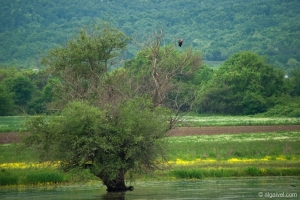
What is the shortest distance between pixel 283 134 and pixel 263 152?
40.3ft

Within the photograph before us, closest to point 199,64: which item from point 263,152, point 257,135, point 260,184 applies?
point 257,135

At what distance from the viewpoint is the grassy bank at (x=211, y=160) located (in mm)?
34375

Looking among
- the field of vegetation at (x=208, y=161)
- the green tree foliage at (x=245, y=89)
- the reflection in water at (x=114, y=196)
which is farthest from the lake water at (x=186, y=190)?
the green tree foliage at (x=245, y=89)

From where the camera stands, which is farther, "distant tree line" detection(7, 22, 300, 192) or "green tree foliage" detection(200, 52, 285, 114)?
"green tree foliage" detection(200, 52, 285, 114)

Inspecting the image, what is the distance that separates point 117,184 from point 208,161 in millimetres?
11027

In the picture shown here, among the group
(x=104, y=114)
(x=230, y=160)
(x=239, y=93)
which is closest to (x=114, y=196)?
(x=104, y=114)

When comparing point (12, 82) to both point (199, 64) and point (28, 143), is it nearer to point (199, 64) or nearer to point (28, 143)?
point (199, 64)

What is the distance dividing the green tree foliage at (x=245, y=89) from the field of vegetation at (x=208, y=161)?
132 ft

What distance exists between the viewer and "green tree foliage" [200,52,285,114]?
9588 cm

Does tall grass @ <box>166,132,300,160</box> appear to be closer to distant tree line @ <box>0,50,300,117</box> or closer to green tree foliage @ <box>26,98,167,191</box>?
green tree foliage @ <box>26,98,167,191</box>

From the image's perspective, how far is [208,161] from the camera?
40.6m

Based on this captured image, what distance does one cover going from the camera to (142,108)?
101 feet

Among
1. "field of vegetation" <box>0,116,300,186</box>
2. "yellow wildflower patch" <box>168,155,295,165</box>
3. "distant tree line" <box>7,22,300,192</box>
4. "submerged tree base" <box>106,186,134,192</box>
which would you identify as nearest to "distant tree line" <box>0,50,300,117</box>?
"field of vegetation" <box>0,116,300,186</box>

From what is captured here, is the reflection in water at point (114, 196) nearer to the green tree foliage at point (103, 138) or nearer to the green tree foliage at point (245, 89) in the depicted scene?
the green tree foliage at point (103, 138)
